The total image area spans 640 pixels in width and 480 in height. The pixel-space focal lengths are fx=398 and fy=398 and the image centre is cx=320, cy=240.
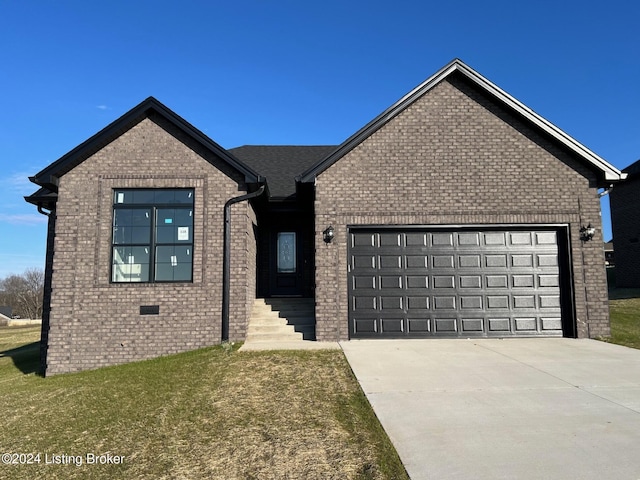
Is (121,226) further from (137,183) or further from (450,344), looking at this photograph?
(450,344)

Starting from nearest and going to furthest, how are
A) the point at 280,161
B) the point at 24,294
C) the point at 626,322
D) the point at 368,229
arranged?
the point at 368,229
the point at 626,322
the point at 280,161
the point at 24,294

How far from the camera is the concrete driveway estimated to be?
3547 millimetres

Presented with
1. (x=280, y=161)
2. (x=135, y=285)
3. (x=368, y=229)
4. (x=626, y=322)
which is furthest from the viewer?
(x=280, y=161)

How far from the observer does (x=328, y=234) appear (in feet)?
31.0

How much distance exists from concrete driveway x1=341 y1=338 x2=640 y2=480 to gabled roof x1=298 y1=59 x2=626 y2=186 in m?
4.23

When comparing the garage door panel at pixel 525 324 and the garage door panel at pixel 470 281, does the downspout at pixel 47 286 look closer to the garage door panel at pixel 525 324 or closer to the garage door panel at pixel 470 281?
the garage door panel at pixel 470 281

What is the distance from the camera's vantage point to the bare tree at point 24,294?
2019 inches

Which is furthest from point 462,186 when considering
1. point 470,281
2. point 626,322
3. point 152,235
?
point 152,235

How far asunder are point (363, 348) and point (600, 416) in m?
4.50

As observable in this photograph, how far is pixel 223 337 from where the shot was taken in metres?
8.98

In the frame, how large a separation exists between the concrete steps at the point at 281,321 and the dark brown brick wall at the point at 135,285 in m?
0.68

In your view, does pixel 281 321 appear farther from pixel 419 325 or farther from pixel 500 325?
pixel 500 325

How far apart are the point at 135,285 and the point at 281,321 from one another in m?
3.56

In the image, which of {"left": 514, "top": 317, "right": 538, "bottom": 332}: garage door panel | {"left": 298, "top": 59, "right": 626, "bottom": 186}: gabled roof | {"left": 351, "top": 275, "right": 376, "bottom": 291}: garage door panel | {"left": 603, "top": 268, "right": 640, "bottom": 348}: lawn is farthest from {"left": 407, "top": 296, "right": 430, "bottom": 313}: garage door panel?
{"left": 603, "top": 268, "right": 640, "bottom": 348}: lawn
